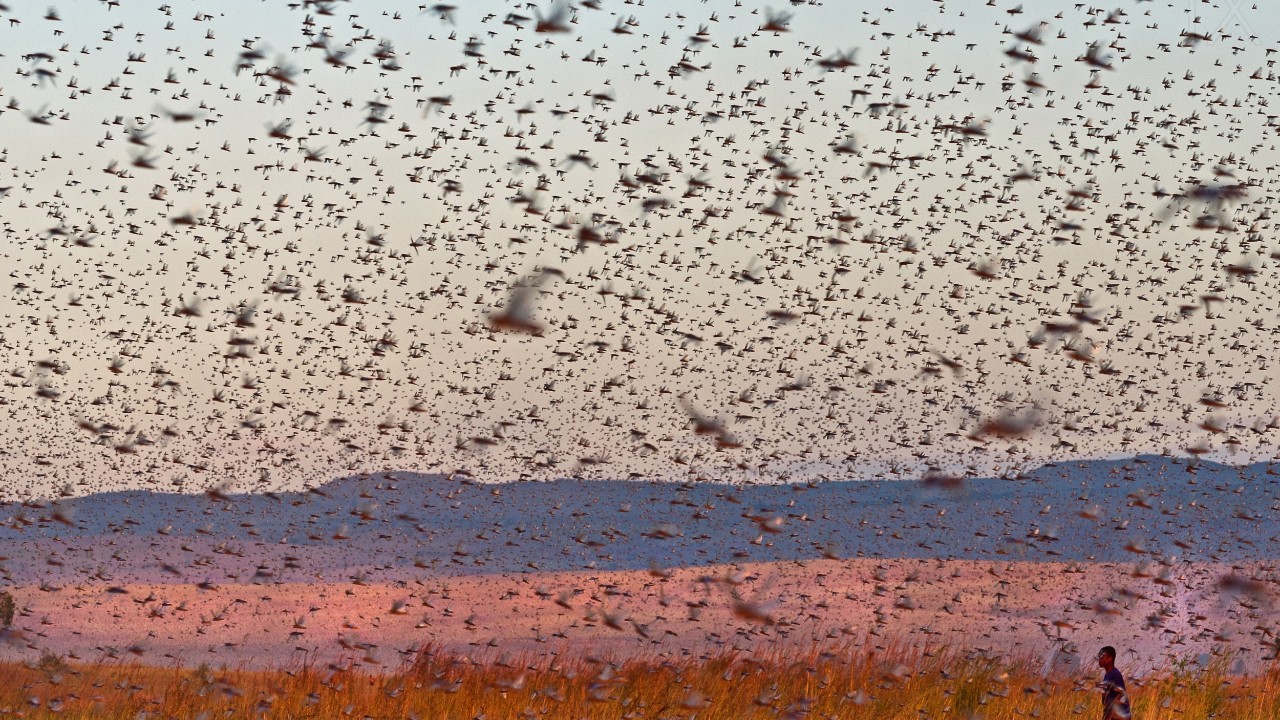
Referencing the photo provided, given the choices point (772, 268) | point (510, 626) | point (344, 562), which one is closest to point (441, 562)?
point (344, 562)

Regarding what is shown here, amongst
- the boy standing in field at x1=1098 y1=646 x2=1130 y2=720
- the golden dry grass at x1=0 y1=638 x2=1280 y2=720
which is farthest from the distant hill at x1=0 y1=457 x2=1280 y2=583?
the boy standing in field at x1=1098 y1=646 x2=1130 y2=720

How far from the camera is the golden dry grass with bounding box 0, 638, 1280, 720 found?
56.2 feet

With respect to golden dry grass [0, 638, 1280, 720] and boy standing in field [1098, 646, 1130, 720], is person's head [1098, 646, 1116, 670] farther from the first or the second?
golden dry grass [0, 638, 1280, 720]

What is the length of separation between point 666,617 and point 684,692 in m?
24.6

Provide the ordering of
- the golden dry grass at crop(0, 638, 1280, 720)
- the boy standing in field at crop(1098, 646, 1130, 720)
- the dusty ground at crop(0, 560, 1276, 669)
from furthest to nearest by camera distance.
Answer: the dusty ground at crop(0, 560, 1276, 669) < the golden dry grass at crop(0, 638, 1280, 720) < the boy standing in field at crop(1098, 646, 1130, 720)

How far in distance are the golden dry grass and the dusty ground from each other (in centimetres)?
95

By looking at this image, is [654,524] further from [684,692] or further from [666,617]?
[684,692]

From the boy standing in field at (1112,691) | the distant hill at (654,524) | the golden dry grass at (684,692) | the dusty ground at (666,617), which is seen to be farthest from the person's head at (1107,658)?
the distant hill at (654,524)

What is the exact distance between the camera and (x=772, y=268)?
86.3 ft

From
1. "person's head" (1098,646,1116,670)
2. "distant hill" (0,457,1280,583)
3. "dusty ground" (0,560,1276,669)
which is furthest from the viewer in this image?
"distant hill" (0,457,1280,583)

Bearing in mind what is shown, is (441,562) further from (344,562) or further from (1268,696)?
(1268,696)

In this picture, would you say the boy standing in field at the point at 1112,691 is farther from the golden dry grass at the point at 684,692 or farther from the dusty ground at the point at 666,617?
the dusty ground at the point at 666,617

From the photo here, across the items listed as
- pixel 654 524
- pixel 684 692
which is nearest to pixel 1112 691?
pixel 684 692

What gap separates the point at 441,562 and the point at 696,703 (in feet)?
246
